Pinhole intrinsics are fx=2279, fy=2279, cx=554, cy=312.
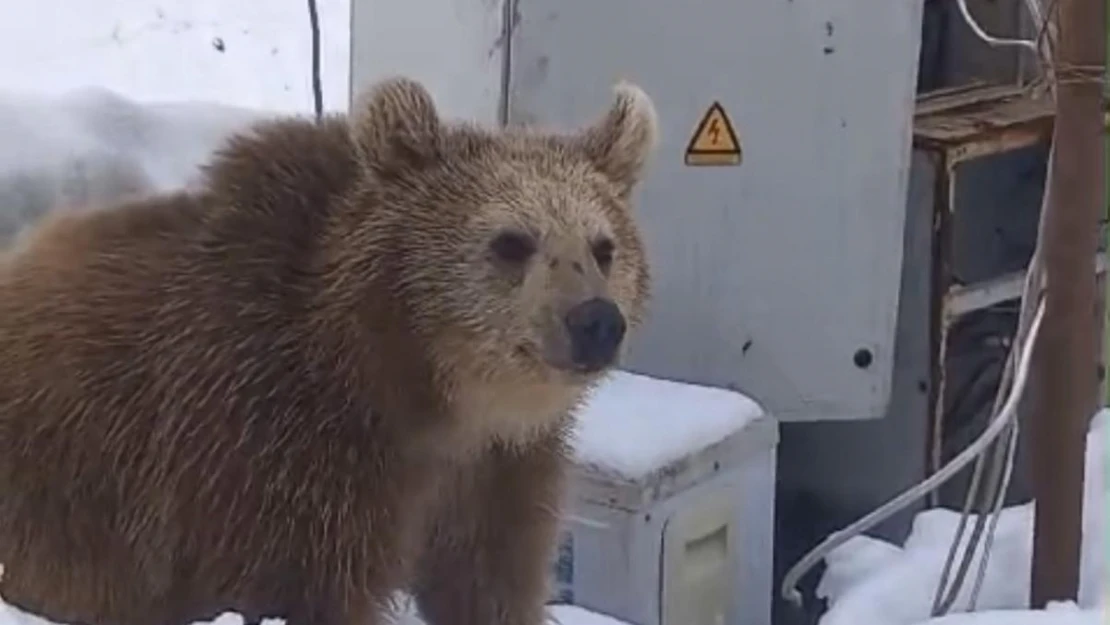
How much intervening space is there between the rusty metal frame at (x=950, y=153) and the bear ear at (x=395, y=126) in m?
1.85

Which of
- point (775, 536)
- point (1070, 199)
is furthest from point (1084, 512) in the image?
point (775, 536)

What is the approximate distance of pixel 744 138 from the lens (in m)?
3.96

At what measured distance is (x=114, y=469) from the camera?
8.96 ft

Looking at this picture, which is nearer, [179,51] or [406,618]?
[406,618]

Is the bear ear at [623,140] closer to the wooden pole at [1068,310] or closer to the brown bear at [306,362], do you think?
the brown bear at [306,362]

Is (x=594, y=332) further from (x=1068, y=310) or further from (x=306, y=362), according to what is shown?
(x=1068, y=310)

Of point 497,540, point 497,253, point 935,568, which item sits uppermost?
point 497,253

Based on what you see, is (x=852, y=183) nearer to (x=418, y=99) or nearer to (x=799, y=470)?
(x=799, y=470)

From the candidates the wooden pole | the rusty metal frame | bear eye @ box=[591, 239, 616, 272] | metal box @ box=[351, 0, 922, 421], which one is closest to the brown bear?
bear eye @ box=[591, 239, 616, 272]

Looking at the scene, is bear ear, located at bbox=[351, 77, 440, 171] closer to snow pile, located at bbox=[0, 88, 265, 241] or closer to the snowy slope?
snow pile, located at bbox=[0, 88, 265, 241]

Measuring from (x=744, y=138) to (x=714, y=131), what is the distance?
0.06 meters

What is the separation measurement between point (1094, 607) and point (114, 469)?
1.40 meters

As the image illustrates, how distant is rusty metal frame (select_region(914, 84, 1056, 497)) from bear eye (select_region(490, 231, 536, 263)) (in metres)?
1.86

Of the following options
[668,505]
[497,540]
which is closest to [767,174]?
[668,505]
